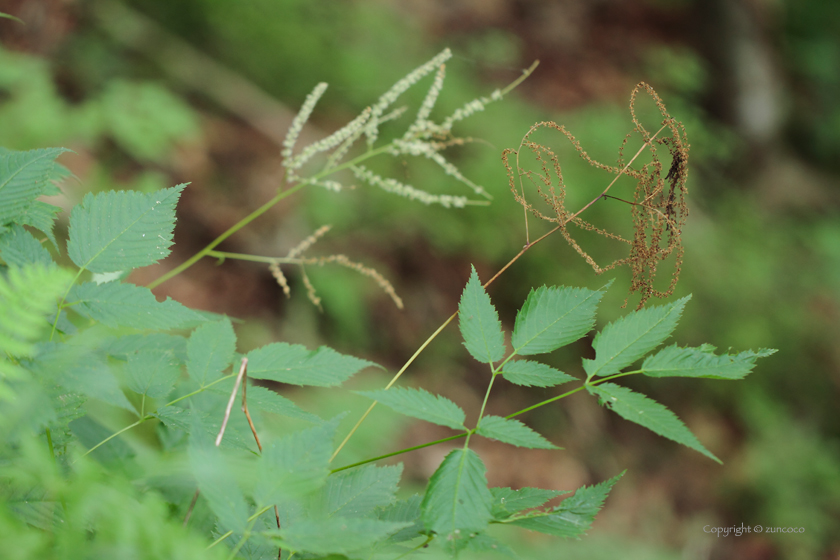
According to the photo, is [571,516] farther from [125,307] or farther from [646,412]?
[125,307]

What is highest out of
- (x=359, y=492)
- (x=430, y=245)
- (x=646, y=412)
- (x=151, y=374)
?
(x=646, y=412)

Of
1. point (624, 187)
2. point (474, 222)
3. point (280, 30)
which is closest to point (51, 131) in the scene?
point (280, 30)

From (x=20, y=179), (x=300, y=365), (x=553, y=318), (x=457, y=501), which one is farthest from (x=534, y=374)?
(x=20, y=179)

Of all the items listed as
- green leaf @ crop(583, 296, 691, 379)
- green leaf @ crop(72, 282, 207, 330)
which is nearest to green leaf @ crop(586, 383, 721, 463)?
green leaf @ crop(583, 296, 691, 379)

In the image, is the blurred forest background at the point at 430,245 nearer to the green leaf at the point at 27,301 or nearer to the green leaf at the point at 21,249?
the green leaf at the point at 21,249

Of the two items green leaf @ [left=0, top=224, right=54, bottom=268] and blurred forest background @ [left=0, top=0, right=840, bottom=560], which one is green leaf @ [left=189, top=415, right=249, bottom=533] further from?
blurred forest background @ [left=0, top=0, right=840, bottom=560]

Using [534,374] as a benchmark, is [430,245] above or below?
below
